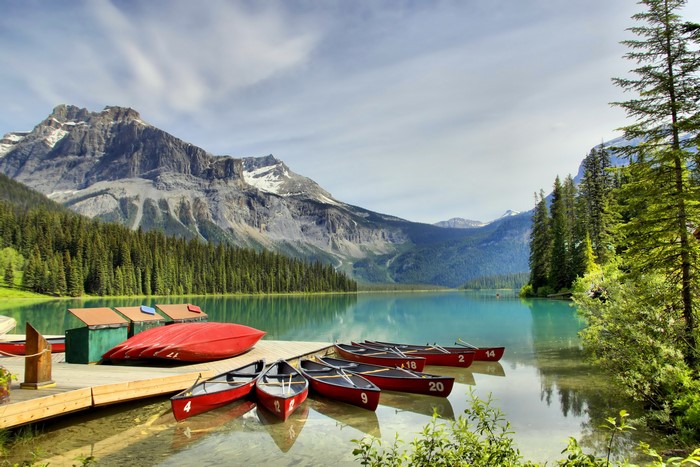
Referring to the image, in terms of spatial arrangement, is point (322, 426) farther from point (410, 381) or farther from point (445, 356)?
point (445, 356)

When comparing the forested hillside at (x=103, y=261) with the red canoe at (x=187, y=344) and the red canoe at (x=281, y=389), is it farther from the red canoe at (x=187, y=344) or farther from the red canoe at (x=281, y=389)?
the red canoe at (x=281, y=389)

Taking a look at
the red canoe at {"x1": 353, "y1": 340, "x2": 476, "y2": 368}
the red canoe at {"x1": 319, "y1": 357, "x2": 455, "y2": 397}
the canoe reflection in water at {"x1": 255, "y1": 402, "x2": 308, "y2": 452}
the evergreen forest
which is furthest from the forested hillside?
the evergreen forest

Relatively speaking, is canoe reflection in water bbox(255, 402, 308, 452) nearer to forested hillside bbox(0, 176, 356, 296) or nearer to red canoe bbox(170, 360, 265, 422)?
red canoe bbox(170, 360, 265, 422)

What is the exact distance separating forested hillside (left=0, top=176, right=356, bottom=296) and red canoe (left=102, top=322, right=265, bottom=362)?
320ft

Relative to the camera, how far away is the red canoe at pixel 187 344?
19047 mm

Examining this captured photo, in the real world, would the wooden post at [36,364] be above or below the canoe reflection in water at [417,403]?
above

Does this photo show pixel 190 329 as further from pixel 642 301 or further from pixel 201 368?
pixel 642 301

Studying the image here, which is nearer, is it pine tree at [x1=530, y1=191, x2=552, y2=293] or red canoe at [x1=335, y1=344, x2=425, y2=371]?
red canoe at [x1=335, y1=344, x2=425, y2=371]

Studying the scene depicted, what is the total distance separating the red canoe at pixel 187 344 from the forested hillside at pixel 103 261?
97.6m

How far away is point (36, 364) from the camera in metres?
12.6

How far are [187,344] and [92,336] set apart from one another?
4.59 meters

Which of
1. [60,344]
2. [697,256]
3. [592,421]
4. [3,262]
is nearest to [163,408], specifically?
[60,344]

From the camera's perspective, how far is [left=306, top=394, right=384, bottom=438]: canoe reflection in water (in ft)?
46.8

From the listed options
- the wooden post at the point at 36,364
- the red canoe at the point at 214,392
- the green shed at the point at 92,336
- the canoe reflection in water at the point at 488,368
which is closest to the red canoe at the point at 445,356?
the canoe reflection in water at the point at 488,368
